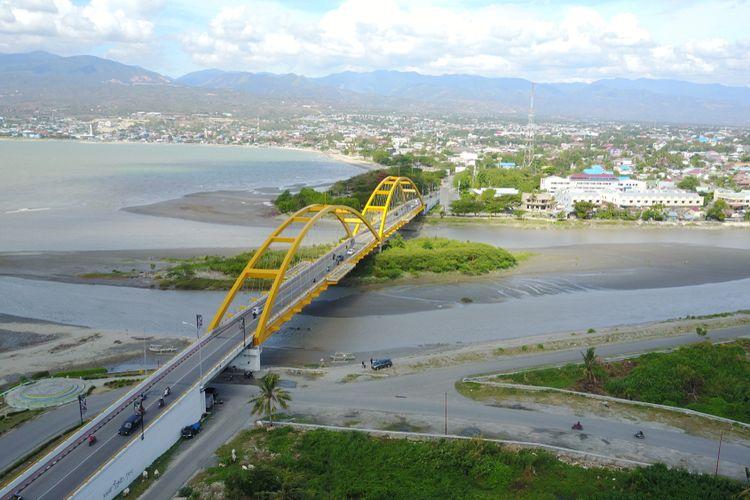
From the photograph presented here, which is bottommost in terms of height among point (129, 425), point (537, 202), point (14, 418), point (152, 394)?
point (14, 418)

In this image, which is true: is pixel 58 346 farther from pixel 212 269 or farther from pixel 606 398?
pixel 606 398

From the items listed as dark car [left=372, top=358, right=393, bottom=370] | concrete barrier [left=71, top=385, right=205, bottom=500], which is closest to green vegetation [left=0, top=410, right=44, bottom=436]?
concrete barrier [left=71, top=385, right=205, bottom=500]

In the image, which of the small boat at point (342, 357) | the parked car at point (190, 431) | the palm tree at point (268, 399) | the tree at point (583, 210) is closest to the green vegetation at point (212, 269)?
the small boat at point (342, 357)

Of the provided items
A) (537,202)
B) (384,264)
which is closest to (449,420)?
(384,264)

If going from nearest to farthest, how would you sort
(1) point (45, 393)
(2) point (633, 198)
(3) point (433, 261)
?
(1) point (45, 393), (3) point (433, 261), (2) point (633, 198)

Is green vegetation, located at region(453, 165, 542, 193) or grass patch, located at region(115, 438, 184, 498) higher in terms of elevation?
green vegetation, located at region(453, 165, 542, 193)

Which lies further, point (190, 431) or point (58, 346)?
point (58, 346)

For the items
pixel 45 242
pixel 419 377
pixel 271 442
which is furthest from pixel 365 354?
pixel 45 242

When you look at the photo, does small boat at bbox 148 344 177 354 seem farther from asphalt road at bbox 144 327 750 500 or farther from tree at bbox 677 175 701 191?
tree at bbox 677 175 701 191
